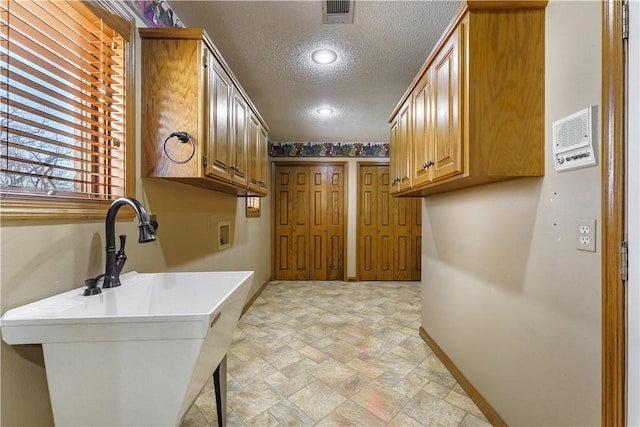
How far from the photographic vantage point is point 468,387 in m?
1.73

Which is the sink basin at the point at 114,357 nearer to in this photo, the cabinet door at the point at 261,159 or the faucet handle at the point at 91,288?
the faucet handle at the point at 91,288

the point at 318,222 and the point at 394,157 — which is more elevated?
the point at 394,157

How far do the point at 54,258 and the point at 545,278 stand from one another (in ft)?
6.40

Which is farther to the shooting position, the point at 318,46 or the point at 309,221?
the point at 309,221

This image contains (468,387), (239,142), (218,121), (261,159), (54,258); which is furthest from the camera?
(261,159)

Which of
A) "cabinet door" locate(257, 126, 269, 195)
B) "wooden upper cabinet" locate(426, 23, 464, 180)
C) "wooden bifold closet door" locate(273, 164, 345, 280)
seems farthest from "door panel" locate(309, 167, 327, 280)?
"wooden upper cabinet" locate(426, 23, 464, 180)

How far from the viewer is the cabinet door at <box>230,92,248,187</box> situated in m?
1.90

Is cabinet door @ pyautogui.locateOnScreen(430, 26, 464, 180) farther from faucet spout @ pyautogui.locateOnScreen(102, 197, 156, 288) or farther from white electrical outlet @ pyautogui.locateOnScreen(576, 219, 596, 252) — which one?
faucet spout @ pyautogui.locateOnScreen(102, 197, 156, 288)

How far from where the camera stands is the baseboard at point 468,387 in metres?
1.47

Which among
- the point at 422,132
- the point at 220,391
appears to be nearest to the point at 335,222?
the point at 422,132

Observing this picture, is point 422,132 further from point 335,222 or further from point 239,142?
point 335,222

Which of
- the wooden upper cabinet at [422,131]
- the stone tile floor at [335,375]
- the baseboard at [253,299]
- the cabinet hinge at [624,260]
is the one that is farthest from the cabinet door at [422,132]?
the baseboard at [253,299]

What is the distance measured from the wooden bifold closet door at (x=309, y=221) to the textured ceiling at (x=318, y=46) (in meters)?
1.69

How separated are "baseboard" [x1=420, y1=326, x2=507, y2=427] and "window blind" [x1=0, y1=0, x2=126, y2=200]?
2284 millimetres
